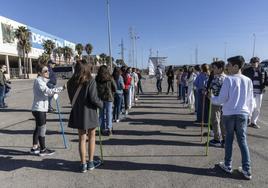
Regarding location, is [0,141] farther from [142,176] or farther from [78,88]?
[142,176]

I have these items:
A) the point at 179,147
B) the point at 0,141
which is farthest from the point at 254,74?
the point at 0,141

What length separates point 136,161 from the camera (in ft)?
16.1

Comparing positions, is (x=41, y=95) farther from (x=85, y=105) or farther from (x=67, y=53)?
(x=67, y=53)

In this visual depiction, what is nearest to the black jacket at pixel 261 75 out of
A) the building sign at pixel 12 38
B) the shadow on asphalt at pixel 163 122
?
the shadow on asphalt at pixel 163 122

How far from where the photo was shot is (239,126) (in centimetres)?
410

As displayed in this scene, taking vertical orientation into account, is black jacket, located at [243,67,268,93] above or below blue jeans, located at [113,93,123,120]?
above

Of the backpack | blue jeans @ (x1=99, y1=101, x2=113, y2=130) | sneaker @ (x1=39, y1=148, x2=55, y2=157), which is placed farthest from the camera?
blue jeans @ (x1=99, y1=101, x2=113, y2=130)

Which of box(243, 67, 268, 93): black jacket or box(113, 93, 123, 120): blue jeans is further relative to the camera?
box(113, 93, 123, 120): blue jeans

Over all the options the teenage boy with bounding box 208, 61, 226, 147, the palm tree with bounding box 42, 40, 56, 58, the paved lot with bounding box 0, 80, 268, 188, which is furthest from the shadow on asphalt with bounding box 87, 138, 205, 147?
the palm tree with bounding box 42, 40, 56, 58

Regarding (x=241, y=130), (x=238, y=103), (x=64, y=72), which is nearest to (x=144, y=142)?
(x=241, y=130)

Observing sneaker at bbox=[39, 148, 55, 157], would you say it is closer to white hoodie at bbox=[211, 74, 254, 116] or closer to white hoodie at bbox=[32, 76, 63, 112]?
white hoodie at bbox=[32, 76, 63, 112]

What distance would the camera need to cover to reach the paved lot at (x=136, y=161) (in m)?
4.07

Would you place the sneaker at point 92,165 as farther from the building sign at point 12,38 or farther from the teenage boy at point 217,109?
the building sign at point 12,38

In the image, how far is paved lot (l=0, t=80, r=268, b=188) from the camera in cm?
407
